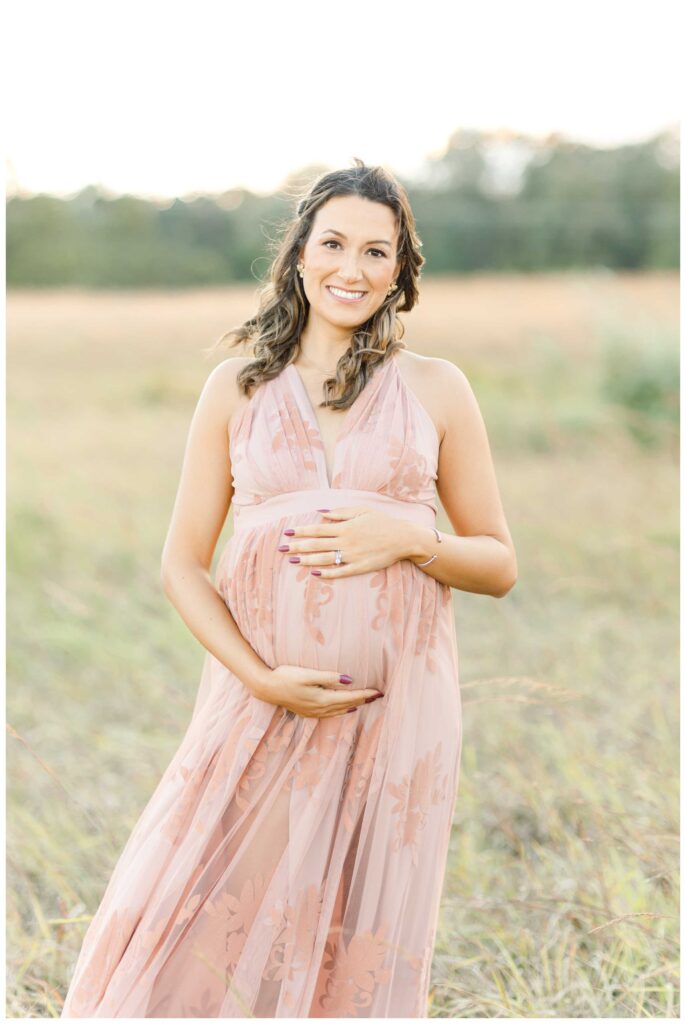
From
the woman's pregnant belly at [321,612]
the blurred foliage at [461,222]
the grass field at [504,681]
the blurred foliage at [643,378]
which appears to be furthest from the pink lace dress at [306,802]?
the blurred foliage at [461,222]

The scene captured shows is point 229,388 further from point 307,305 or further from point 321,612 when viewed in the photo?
point 321,612

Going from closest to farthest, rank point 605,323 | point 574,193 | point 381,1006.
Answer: point 381,1006 → point 605,323 → point 574,193

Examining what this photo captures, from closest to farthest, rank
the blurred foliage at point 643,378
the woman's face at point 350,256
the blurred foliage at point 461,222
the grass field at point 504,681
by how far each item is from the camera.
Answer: the woman's face at point 350,256 < the grass field at point 504,681 < the blurred foliage at point 643,378 < the blurred foliage at point 461,222

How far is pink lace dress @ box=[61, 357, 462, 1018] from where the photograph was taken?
2039 millimetres

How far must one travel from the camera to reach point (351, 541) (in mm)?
2045

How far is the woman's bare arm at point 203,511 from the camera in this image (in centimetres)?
217

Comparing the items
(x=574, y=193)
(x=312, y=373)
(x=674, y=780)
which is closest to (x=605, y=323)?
(x=574, y=193)

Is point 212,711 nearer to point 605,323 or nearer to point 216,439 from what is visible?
point 216,439

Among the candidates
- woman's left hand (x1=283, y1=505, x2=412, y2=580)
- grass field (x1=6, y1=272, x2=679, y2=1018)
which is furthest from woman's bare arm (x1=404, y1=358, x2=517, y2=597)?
grass field (x1=6, y1=272, x2=679, y2=1018)

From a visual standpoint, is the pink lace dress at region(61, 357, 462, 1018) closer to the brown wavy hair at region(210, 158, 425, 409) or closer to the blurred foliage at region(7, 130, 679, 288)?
the brown wavy hair at region(210, 158, 425, 409)

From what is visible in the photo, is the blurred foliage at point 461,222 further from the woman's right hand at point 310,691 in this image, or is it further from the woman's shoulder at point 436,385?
the woman's right hand at point 310,691

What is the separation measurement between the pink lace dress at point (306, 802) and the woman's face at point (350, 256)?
0.58 feet

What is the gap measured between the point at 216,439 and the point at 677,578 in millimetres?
4521

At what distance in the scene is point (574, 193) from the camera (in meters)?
16.0
